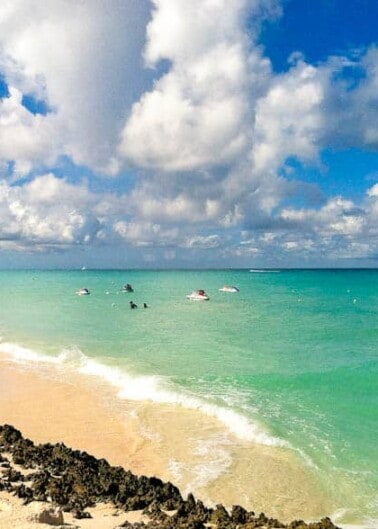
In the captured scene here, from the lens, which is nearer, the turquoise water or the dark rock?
the dark rock

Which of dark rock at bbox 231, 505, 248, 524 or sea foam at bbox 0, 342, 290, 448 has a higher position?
dark rock at bbox 231, 505, 248, 524

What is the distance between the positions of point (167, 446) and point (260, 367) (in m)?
14.2

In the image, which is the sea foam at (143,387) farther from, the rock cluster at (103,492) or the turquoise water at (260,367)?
the rock cluster at (103,492)

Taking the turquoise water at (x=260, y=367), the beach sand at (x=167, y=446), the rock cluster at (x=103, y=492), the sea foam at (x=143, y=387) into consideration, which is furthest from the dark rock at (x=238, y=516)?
the sea foam at (x=143, y=387)

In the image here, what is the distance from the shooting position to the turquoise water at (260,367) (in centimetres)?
1773

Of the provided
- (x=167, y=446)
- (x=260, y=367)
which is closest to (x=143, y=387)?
(x=260, y=367)

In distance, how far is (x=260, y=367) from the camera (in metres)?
31.0

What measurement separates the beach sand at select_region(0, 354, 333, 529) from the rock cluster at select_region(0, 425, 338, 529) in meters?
1.23

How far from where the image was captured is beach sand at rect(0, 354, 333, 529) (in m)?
14.0

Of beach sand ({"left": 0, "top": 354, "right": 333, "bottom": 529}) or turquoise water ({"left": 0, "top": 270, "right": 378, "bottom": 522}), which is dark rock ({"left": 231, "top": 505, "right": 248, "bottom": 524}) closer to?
beach sand ({"left": 0, "top": 354, "right": 333, "bottom": 529})

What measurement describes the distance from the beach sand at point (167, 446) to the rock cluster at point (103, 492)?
123cm

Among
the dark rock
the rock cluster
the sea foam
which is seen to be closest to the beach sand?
the sea foam

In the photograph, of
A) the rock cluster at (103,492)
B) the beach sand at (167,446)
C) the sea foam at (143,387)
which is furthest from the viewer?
the sea foam at (143,387)

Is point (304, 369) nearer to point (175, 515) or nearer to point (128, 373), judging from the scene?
point (128, 373)
